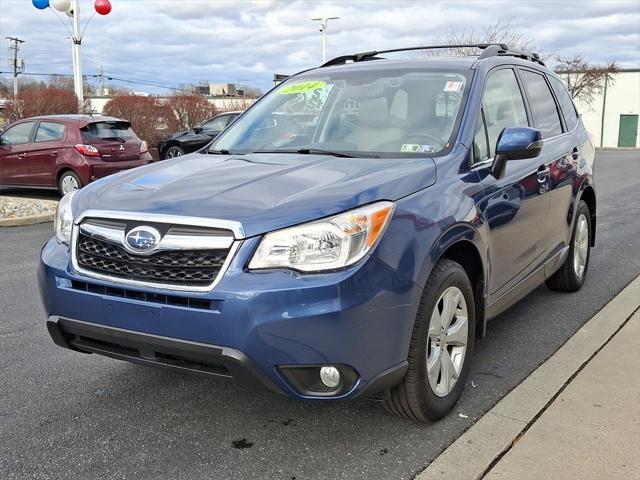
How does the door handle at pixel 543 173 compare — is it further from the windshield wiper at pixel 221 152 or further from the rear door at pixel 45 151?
the rear door at pixel 45 151

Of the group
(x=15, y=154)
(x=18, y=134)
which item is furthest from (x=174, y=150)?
(x=15, y=154)

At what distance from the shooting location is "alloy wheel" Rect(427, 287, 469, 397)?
3115 mm

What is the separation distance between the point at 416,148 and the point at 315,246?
46.1 inches

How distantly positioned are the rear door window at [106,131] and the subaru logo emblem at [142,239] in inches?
377

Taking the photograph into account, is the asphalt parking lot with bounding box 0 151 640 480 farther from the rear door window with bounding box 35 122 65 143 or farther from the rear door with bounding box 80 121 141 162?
the rear door window with bounding box 35 122 65 143

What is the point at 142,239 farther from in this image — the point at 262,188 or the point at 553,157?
the point at 553,157

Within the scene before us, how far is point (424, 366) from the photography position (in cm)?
299

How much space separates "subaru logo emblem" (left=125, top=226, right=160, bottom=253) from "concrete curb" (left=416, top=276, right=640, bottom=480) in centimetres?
149

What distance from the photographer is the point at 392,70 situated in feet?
13.5

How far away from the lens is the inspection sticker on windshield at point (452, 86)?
3791mm

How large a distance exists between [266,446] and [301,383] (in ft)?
1.83

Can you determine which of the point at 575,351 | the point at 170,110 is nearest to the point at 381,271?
the point at 575,351

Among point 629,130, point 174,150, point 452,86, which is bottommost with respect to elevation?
point 629,130

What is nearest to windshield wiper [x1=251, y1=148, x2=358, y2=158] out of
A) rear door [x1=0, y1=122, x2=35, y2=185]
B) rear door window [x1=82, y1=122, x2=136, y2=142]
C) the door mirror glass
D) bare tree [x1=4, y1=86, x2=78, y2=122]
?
the door mirror glass
